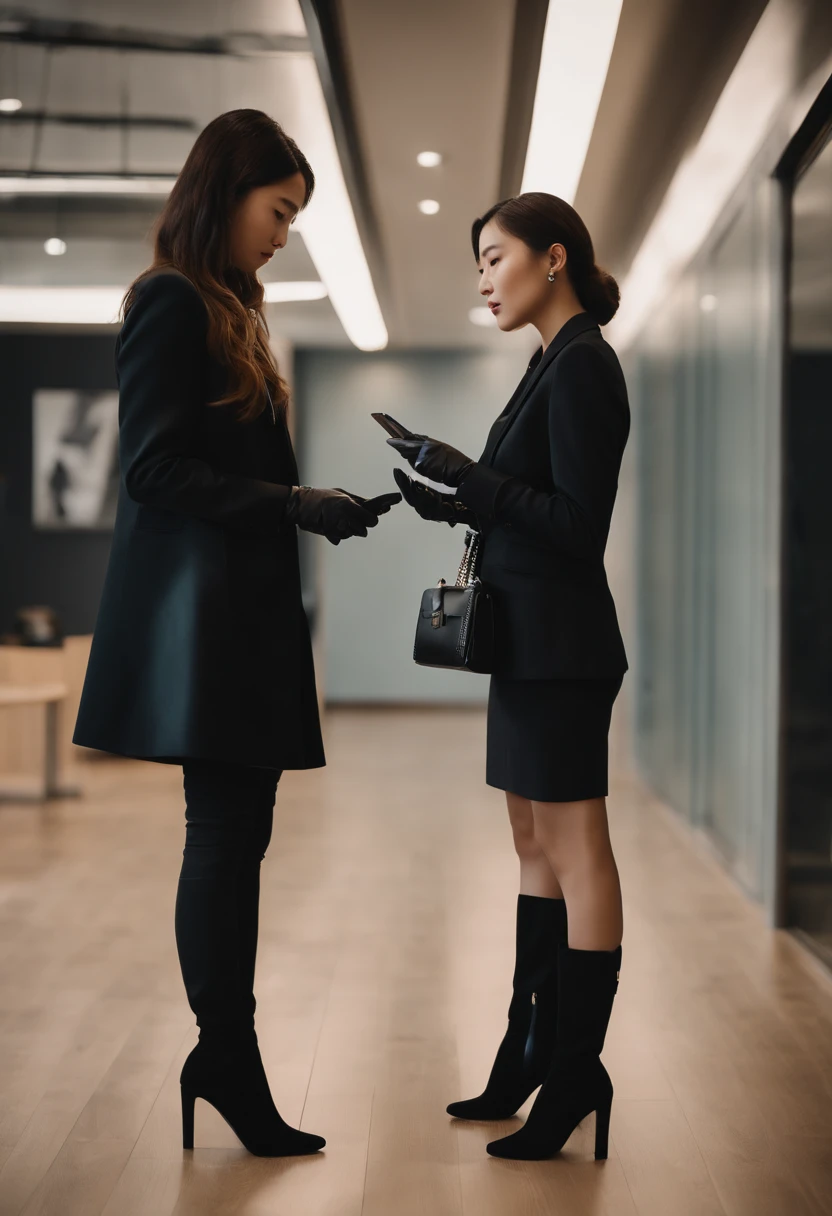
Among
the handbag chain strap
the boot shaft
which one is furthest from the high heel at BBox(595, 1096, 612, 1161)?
the handbag chain strap

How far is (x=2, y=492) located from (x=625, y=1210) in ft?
20.3

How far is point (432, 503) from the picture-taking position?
1.75 meters

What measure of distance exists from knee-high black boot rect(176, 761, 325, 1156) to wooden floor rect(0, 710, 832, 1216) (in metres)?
0.15

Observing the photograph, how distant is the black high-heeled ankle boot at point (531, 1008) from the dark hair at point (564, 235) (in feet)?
2.96

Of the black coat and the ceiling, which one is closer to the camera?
the black coat

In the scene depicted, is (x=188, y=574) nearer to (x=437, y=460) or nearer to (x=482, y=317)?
(x=437, y=460)

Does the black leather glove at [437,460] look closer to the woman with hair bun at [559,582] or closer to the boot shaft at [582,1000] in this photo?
the woman with hair bun at [559,582]

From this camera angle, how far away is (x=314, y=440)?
930 cm

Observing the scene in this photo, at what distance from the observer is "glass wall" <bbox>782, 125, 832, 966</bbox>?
286cm

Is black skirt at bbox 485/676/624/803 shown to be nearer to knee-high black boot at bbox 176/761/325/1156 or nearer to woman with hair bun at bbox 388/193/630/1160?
woman with hair bun at bbox 388/193/630/1160

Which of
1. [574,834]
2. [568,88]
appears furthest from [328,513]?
[568,88]

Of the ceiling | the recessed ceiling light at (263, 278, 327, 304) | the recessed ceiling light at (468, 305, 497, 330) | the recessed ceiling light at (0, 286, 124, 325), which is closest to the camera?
the ceiling

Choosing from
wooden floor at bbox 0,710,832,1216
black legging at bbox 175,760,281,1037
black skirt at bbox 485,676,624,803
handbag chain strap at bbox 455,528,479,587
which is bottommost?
wooden floor at bbox 0,710,832,1216

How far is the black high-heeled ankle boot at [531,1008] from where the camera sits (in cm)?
179
